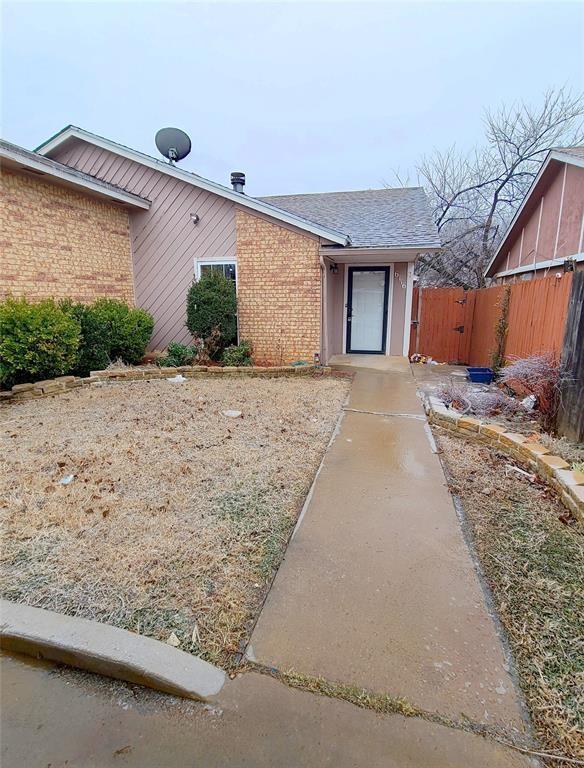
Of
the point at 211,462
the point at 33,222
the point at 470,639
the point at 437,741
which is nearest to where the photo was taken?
the point at 437,741

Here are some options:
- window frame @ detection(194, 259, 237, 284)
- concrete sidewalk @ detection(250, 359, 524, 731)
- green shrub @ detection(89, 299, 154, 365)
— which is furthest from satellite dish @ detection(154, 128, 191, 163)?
concrete sidewalk @ detection(250, 359, 524, 731)

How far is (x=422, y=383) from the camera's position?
7590mm

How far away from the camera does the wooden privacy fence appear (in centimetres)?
583

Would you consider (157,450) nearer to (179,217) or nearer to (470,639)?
(470,639)

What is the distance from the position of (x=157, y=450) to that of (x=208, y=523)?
5.20 ft

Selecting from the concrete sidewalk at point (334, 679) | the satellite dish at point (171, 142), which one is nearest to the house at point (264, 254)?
the satellite dish at point (171, 142)

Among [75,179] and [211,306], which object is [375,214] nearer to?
[211,306]

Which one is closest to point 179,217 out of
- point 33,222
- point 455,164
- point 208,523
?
point 33,222

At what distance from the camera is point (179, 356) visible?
8.47 metres

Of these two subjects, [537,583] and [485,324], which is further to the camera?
[485,324]

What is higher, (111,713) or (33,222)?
(33,222)

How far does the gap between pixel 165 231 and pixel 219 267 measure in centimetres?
158

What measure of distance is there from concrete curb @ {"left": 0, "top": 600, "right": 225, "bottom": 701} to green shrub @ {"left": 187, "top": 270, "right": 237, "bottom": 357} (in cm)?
669

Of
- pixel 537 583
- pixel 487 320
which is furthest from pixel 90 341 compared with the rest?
pixel 487 320
